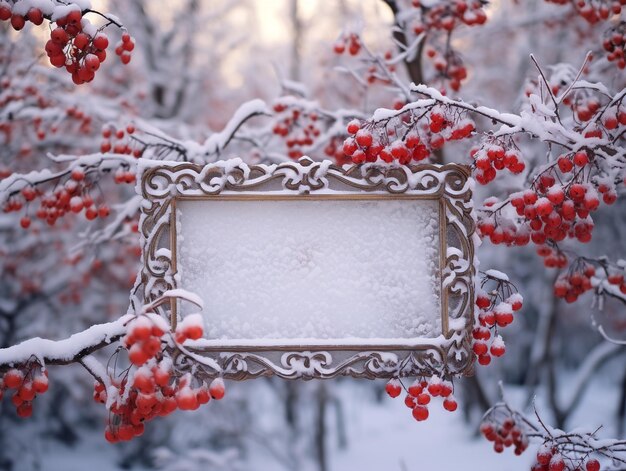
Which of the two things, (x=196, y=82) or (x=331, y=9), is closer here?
(x=196, y=82)

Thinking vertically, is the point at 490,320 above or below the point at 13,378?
above

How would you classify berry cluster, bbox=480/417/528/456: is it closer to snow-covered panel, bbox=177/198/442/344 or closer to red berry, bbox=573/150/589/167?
snow-covered panel, bbox=177/198/442/344

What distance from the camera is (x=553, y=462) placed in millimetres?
2133

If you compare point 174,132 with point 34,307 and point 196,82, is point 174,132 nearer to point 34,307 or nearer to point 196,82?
point 34,307

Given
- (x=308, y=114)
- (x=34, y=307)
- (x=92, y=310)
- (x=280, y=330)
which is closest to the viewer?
(x=280, y=330)

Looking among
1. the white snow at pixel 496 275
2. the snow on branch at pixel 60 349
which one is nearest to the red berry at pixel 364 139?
the white snow at pixel 496 275

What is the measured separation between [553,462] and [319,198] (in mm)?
1349

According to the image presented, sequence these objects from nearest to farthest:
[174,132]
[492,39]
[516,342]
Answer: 1. [174,132]
2. [492,39]
3. [516,342]

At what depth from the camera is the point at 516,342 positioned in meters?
13.4

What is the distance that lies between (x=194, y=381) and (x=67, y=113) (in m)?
2.36

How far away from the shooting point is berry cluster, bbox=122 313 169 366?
5.63 ft

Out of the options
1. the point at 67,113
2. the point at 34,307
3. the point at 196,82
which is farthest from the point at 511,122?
the point at 196,82

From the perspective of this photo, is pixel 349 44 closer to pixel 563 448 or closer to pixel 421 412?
pixel 421 412

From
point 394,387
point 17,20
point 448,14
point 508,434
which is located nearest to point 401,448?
point 508,434
